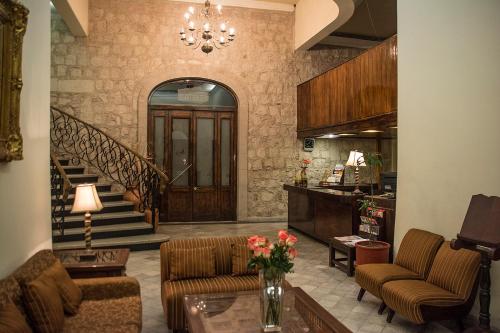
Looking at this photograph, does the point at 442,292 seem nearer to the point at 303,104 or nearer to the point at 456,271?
the point at 456,271

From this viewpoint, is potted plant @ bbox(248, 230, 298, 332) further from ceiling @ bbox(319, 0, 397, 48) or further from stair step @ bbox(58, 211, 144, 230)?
ceiling @ bbox(319, 0, 397, 48)

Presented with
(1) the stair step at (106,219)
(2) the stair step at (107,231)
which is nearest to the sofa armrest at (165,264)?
(2) the stair step at (107,231)

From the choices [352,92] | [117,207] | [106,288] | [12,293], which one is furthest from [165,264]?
[352,92]

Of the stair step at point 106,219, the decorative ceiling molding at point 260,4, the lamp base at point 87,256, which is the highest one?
the decorative ceiling molding at point 260,4

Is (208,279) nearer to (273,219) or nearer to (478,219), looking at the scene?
(478,219)

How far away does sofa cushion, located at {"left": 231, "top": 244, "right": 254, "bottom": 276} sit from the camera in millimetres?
3646

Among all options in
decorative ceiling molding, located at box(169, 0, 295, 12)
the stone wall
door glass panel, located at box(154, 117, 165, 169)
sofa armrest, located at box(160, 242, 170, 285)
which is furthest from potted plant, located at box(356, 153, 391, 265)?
decorative ceiling molding, located at box(169, 0, 295, 12)

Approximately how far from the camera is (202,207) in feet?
30.7

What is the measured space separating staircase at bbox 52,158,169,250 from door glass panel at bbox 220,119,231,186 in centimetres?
264

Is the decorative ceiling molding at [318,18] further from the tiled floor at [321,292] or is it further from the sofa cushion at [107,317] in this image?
the sofa cushion at [107,317]

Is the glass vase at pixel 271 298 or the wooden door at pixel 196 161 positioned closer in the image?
the glass vase at pixel 271 298

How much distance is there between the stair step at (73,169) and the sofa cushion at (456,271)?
6748 mm

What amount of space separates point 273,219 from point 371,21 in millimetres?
4864

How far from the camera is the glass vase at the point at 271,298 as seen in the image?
2418mm
